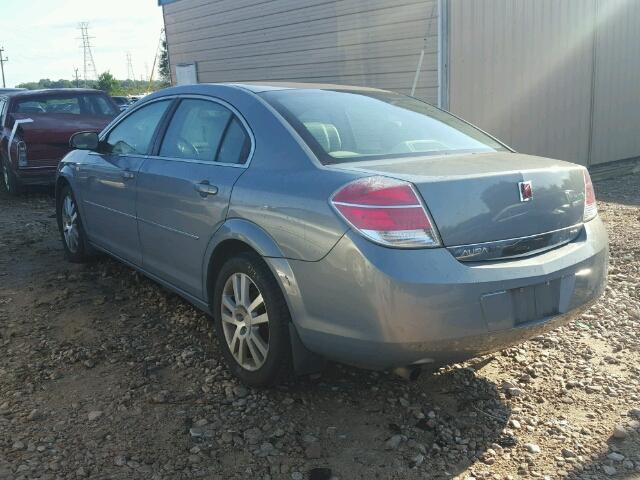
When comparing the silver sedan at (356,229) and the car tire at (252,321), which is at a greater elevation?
the silver sedan at (356,229)

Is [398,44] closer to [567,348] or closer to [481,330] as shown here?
[567,348]

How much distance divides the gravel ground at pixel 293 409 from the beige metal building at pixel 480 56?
5255mm

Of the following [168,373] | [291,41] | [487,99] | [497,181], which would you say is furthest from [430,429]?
[291,41]

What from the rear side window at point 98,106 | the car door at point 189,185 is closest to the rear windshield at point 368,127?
the car door at point 189,185

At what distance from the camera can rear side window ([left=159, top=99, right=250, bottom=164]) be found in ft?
11.7

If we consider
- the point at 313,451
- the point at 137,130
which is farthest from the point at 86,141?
the point at 313,451

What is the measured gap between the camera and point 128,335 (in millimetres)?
4176

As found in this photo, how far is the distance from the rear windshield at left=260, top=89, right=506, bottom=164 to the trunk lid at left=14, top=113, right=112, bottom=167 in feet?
21.7

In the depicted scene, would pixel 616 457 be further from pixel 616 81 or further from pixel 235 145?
pixel 616 81

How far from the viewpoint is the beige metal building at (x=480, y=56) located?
8914mm

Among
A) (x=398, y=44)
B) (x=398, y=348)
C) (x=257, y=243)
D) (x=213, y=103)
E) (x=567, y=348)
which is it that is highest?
(x=398, y=44)

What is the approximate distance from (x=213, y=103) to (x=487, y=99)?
633 cm

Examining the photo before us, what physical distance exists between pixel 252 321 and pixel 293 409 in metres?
0.48

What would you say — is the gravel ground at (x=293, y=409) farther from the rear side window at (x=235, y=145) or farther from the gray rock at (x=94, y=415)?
the rear side window at (x=235, y=145)
